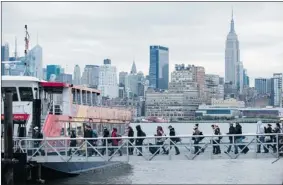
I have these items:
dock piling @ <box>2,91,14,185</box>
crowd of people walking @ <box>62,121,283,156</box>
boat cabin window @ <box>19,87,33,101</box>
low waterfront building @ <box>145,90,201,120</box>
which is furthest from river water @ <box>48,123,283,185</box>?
low waterfront building @ <box>145,90,201,120</box>

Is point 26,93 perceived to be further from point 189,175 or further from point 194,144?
point 189,175

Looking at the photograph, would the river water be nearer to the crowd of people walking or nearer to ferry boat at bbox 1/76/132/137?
the crowd of people walking

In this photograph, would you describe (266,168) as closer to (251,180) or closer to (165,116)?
(251,180)

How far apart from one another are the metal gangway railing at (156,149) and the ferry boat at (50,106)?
5.29 feet

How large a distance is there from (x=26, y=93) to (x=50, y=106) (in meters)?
1.51

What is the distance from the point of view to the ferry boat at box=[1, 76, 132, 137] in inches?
1125

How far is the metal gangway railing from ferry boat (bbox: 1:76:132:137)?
1.61m

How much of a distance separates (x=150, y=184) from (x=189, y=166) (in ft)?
45.4

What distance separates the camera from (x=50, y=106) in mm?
30531

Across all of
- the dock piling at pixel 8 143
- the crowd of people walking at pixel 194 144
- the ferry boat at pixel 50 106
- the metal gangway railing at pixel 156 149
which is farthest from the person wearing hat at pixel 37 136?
the dock piling at pixel 8 143

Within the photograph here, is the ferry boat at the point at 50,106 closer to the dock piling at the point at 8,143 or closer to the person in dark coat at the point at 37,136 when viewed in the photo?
the person in dark coat at the point at 37,136

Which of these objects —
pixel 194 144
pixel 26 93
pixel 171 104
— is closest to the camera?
pixel 194 144

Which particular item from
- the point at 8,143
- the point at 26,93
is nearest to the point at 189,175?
the point at 26,93

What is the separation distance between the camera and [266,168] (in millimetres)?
42219
